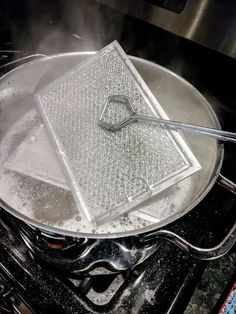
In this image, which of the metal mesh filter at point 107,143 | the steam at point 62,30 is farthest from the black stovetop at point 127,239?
the metal mesh filter at point 107,143

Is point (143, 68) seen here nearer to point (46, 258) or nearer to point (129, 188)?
point (129, 188)

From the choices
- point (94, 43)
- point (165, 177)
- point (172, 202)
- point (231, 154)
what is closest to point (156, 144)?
point (165, 177)

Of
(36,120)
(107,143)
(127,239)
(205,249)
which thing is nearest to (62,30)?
(36,120)

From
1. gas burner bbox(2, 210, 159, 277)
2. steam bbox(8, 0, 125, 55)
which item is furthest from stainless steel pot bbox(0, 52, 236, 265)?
steam bbox(8, 0, 125, 55)

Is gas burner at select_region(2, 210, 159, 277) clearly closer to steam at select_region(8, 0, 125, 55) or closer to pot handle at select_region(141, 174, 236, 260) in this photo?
pot handle at select_region(141, 174, 236, 260)

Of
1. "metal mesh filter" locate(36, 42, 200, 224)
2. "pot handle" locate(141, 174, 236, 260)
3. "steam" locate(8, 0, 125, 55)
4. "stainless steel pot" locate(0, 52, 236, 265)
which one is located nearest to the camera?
"pot handle" locate(141, 174, 236, 260)

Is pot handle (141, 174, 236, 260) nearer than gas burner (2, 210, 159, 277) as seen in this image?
Yes

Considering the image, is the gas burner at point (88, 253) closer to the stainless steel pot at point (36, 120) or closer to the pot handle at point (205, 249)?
the stainless steel pot at point (36, 120)
